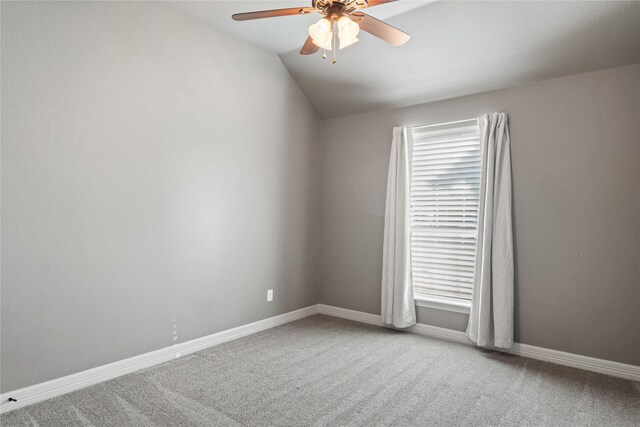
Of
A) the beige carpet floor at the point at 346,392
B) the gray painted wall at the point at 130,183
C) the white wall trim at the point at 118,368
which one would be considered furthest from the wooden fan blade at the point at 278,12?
the white wall trim at the point at 118,368

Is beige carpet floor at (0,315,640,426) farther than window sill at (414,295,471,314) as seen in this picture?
No

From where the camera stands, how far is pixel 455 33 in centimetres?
326

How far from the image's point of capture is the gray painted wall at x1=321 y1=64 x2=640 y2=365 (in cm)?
301

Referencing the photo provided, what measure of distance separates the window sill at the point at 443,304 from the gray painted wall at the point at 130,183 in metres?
1.46

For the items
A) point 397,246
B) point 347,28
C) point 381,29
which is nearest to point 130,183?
point 347,28

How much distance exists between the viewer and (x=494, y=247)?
137 inches

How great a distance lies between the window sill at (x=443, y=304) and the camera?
12.3ft

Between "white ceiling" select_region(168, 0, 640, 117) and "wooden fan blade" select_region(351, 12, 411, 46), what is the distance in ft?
2.89

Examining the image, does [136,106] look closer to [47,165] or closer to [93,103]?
[93,103]

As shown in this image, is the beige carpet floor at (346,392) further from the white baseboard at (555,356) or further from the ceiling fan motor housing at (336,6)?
the ceiling fan motor housing at (336,6)

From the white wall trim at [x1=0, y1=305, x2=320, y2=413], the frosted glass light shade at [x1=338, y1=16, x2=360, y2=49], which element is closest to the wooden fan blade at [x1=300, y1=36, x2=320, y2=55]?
the frosted glass light shade at [x1=338, y1=16, x2=360, y2=49]

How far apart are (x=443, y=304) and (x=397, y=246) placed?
28.0 inches

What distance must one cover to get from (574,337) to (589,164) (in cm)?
139

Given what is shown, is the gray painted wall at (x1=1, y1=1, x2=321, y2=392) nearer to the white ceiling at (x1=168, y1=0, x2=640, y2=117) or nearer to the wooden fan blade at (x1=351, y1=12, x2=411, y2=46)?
the white ceiling at (x1=168, y1=0, x2=640, y2=117)
